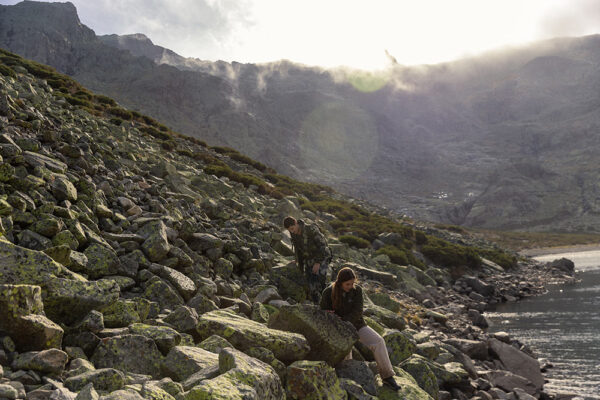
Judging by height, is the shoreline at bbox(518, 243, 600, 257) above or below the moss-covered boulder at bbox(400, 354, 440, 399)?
below

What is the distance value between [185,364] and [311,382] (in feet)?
6.49

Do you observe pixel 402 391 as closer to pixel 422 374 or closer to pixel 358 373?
pixel 358 373

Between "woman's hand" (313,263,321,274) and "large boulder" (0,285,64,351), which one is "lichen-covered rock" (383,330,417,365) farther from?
"large boulder" (0,285,64,351)

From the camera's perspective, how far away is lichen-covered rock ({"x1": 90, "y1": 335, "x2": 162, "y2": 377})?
5.38 m

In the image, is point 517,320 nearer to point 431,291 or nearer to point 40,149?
point 431,291

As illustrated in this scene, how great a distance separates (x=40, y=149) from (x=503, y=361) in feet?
59.6

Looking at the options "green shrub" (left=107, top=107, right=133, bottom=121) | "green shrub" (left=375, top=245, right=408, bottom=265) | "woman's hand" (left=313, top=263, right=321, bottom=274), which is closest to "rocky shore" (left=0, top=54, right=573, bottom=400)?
"woman's hand" (left=313, top=263, right=321, bottom=274)

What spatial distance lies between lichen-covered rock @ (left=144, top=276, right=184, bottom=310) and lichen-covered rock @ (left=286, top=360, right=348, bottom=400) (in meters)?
3.25

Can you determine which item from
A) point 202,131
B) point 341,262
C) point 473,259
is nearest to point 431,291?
point 341,262

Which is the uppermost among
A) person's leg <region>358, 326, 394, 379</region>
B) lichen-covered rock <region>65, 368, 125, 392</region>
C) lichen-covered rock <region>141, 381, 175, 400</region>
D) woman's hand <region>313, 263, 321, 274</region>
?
woman's hand <region>313, 263, 321, 274</region>

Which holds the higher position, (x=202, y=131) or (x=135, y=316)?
(x=202, y=131)

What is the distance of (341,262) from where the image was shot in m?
23.1

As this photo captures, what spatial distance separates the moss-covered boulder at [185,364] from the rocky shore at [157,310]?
18 mm

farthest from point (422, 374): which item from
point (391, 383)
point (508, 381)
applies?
point (508, 381)
